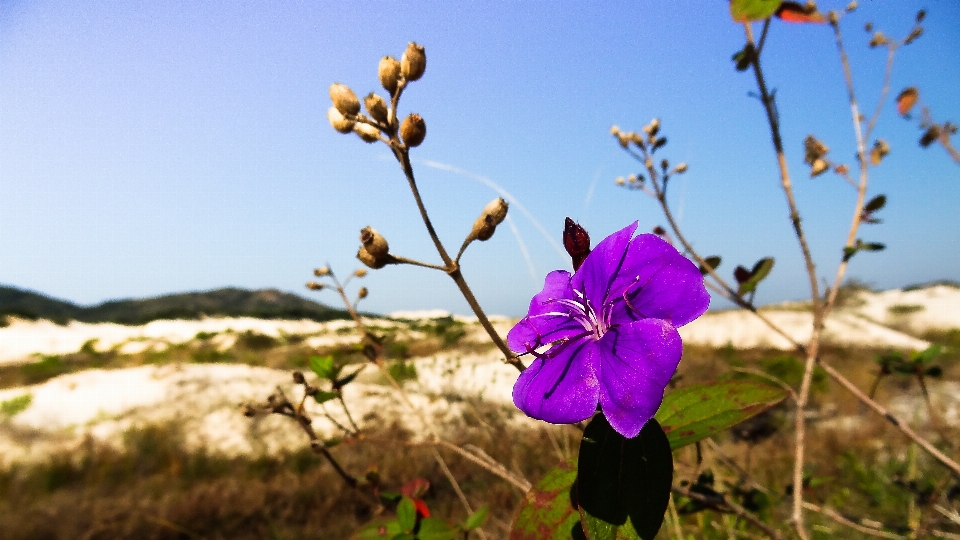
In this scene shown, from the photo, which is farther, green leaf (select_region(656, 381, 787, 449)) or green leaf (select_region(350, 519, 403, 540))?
green leaf (select_region(350, 519, 403, 540))

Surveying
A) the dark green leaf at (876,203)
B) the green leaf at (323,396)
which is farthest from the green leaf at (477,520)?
the dark green leaf at (876,203)

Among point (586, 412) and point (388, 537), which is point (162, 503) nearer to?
point (388, 537)

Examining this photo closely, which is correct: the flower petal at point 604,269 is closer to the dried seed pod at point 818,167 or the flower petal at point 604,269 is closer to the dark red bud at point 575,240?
the dark red bud at point 575,240

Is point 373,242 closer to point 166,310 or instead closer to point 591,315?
point 591,315

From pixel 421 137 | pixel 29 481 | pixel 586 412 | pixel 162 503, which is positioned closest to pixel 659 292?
pixel 586 412

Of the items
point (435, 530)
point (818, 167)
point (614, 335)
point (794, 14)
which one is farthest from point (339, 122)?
point (818, 167)

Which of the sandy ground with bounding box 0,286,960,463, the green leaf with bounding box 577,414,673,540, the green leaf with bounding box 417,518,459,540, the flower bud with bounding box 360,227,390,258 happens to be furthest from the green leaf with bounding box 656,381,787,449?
the sandy ground with bounding box 0,286,960,463

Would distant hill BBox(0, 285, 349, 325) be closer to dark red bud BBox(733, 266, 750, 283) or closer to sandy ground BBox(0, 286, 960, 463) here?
sandy ground BBox(0, 286, 960, 463)
